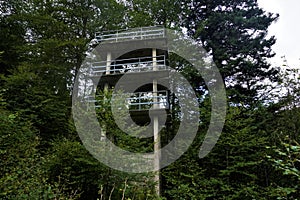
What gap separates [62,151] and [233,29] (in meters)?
10.6

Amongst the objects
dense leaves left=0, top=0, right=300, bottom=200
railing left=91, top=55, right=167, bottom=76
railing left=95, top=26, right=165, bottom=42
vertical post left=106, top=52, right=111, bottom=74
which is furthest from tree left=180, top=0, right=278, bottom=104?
vertical post left=106, top=52, right=111, bottom=74

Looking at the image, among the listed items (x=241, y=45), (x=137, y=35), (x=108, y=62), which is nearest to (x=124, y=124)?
(x=108, y=62)

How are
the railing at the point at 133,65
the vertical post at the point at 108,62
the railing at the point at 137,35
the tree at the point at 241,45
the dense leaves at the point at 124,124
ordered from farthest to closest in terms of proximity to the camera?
the tree at the point at 241,45
the railing at the point at 137,35
the vertical post at the point at 108,62
the railing at the point at 133,65
the dense leaves at the point at 124,124

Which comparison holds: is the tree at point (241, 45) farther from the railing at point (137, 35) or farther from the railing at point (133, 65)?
the railing at point (133, 65)

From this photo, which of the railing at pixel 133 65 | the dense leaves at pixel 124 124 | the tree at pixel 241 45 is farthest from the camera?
the tree at pixel 241 45

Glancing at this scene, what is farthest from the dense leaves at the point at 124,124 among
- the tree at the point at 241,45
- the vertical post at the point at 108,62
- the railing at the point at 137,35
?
the vertical post at the point at 108,62

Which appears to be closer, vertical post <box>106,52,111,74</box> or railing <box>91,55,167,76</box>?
railing <box>91,55,167,76</box>

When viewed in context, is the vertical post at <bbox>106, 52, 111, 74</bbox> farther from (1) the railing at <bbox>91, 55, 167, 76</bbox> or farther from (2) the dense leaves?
(2) the dense leaves

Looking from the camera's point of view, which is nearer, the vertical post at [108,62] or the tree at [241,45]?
the vertical post at [108,62]

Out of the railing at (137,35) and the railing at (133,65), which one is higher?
the railing at (137,35)

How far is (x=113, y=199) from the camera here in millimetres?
7852

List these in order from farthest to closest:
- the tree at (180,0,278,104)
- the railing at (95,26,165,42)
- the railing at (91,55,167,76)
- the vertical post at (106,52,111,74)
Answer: the tree at (180,0,278,104), the railing at (95,26,165,42), the vertical post at (106,52,111,74), the railing at (91,55,167,76)

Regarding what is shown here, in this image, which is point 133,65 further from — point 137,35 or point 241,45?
point 241,45

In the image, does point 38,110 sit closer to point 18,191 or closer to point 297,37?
point 18,191
